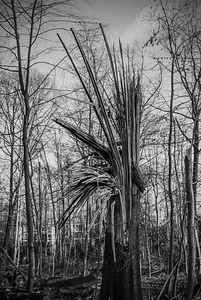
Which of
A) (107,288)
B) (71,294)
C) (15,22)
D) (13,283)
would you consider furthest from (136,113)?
(13,283)

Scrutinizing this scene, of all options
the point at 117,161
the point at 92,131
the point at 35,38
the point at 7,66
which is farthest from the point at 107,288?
the point at 92,131

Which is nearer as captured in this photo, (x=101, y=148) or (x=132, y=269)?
(x=132, y=269)

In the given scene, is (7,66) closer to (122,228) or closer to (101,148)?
(101,148)

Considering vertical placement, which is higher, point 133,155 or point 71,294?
point 133,155

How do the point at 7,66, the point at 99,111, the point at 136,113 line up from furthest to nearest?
the point at 7,66 → the point at 136,113 → the point at 99,111

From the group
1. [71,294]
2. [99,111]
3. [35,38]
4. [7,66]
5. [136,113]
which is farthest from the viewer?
[71,294]

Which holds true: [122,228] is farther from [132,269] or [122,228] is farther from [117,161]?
[117,161]

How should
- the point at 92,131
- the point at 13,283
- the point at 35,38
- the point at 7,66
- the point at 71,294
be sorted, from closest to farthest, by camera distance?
the point at 7,66 < the point at 35,38 < the point at 71,294 < the point at 13,283 < the point at 92,131

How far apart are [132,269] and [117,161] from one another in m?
0.98

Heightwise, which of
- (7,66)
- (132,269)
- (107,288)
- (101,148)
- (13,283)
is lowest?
(13,283)

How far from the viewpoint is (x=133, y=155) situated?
7.82 feet

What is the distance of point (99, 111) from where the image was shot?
2.19 meters

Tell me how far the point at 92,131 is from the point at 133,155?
6.92 metres

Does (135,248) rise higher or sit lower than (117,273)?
higher
